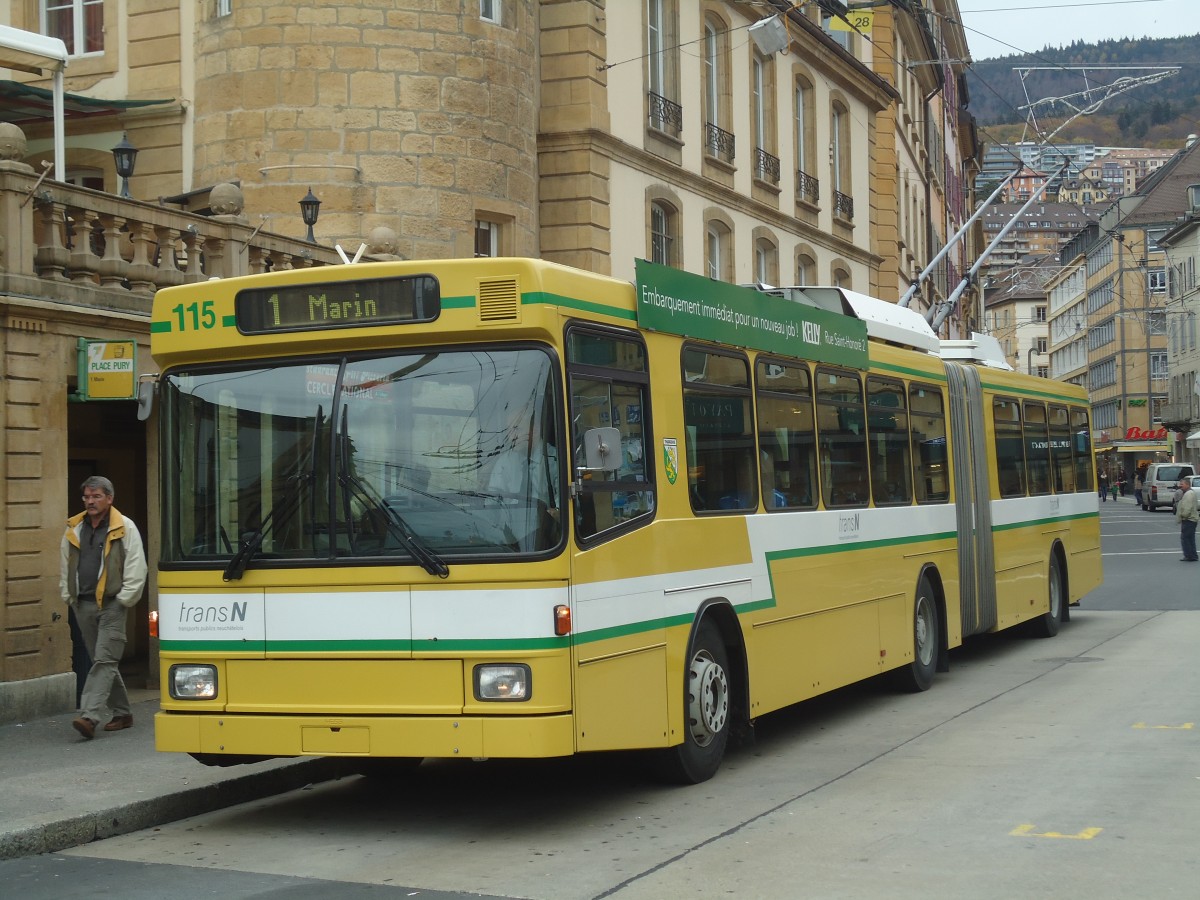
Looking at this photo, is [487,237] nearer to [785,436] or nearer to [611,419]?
[785,436]

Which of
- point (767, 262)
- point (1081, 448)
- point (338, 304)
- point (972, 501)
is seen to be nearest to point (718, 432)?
point (338, 304)

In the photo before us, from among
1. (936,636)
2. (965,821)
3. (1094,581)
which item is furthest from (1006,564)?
(965,821)

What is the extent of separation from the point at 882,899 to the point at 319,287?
4154mm

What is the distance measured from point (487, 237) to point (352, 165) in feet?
7.16

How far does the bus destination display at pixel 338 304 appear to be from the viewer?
27.2 feet

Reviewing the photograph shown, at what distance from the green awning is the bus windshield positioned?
11036mm

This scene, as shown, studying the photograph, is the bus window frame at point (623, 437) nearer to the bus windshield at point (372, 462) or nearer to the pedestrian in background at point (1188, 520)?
the bus windshield at point (372, 462)

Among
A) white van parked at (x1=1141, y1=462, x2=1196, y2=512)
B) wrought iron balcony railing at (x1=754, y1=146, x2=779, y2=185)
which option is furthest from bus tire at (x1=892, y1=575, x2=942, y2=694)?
white van parked at (x1=1141, y1=462, x2=1196, y2=512)

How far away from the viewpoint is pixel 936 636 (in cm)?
1457

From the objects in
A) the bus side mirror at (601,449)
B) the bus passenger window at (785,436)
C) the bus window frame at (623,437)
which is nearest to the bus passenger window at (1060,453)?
the bus passenger window at (785,436)

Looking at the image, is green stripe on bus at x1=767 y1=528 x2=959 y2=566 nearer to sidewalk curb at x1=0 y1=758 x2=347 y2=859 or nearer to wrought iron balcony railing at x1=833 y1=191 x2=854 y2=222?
sidewalk curb at x1=0 y1=758 x2=347 y2=859

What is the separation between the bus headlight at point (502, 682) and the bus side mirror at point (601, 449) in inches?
41.3

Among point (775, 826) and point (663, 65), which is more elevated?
point (663, 65)

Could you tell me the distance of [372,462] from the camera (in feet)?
27.0
